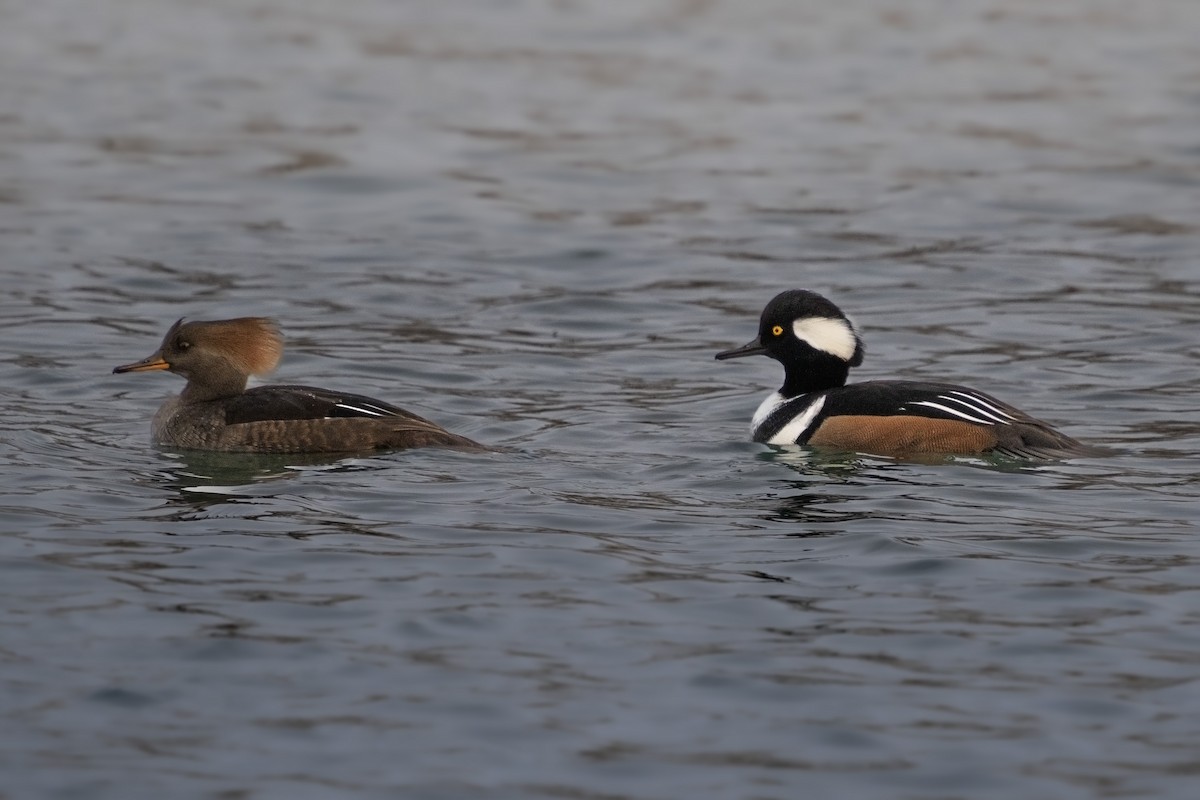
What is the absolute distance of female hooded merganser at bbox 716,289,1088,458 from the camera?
971 cm

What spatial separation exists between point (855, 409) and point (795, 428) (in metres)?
0.34

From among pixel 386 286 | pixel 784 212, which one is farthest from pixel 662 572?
pixel 784 212

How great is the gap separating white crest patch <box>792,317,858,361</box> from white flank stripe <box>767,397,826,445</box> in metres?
0.41

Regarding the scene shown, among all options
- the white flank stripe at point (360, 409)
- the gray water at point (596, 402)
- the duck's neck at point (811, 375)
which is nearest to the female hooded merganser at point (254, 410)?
the white flank stripe at point (360, 409)

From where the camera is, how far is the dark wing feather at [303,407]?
9.83 m

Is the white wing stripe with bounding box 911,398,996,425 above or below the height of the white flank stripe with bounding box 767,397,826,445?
above

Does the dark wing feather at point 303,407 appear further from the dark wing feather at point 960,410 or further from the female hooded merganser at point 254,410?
the dark wing feather at point 960,410

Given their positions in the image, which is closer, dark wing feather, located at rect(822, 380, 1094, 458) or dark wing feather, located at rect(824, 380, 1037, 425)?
dark wing feather, located at rect(822, 380, 1094, 458)

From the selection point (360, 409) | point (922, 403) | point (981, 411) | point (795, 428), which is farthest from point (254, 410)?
point (981, 411)

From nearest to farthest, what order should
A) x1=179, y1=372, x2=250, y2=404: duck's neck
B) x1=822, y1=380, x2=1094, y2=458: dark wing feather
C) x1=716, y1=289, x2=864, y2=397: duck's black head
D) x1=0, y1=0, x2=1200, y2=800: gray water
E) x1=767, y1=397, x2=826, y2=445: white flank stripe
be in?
x1=0, y1=0, x2=1200, y2=800: gray water < x1=822, y1=380, x2=1094, y2=458: dark wing feather < x1=767, y1=397, x2=826, y2=445: white flank stripe < x1=179, y1=372, x2=250, y2=404: duck's neck < x1=716, y1=289, x2=864, y2=397: duck's black head

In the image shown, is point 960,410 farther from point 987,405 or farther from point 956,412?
point 987,405

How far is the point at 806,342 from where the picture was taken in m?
10.5

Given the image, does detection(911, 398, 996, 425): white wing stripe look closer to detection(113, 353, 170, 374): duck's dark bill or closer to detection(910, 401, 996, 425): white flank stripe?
detection(910, 401, 996, 425): white flank stripe

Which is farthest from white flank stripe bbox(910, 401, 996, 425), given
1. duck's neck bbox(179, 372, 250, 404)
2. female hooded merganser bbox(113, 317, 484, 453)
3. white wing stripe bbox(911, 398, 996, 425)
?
duck's neck bbox(179, 372, 250, 404)
